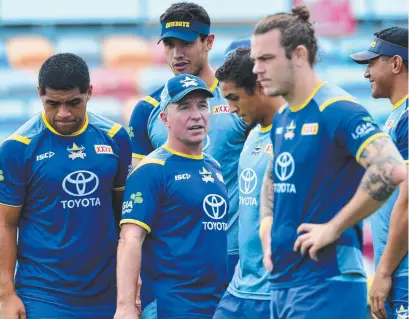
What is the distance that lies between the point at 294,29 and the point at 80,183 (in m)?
1.86

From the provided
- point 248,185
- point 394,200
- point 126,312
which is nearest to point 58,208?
point 126,312

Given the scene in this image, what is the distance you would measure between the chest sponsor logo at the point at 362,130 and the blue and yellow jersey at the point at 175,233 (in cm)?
138

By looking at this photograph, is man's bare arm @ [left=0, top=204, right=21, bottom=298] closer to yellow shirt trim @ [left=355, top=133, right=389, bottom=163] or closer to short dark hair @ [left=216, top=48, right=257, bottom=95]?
short dark hair @ [left=216, top=48, right=257, bottom=95]

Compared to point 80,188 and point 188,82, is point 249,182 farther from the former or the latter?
point 80,188

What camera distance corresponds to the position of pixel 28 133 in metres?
5.88

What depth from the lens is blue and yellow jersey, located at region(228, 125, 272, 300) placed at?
5512 mm

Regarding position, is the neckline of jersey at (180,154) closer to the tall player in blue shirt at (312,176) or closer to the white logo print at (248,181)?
the white logo print at (248,181)

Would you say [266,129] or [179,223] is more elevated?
[266,129]

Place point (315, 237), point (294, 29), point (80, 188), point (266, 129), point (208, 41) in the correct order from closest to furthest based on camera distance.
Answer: point (315, 237)
point (294, 29)
point (266, 129)
point (80, 188)
point (208, 41)

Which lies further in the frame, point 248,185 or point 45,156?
point 45,156

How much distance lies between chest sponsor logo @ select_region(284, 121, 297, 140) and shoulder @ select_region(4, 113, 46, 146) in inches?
72.0

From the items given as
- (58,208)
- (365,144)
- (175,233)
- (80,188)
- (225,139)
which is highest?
(365,144)

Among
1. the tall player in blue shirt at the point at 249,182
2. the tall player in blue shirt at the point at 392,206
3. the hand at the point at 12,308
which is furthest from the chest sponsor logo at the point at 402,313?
the hand at the point at 12,308

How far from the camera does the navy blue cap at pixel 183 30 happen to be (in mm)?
6699
